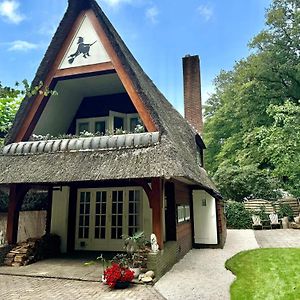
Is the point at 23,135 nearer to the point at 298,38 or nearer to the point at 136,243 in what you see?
the point at 136,243

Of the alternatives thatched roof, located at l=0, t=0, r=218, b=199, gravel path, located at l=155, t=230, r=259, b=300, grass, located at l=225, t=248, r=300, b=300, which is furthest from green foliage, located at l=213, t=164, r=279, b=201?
thatched roof, located at l=0, t=0, r=218, b=199

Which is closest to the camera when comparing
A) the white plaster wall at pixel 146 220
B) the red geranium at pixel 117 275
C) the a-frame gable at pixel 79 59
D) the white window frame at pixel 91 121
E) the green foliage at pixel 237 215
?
the red geranium at pixel 117 275

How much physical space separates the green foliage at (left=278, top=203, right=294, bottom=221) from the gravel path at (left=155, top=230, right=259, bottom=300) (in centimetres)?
801

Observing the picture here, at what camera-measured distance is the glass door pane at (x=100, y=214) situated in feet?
32.9

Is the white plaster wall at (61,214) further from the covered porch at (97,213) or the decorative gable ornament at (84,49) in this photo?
the decorative gable ornament at (84,49)

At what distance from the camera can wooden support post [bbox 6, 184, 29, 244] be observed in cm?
870

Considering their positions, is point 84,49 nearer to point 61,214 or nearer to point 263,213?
point 61,214

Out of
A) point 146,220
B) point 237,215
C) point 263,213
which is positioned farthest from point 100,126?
point 263,213

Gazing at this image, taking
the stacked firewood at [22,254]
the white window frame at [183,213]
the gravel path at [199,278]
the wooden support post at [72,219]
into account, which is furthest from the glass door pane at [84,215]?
the gravel path at [199,278]

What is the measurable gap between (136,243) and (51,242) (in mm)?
3980

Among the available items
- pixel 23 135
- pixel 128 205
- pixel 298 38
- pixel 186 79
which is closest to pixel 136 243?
pixel 128 205

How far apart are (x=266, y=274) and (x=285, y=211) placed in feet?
37.1

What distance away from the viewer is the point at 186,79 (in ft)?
54.1

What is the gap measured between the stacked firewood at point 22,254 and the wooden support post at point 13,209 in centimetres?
35
